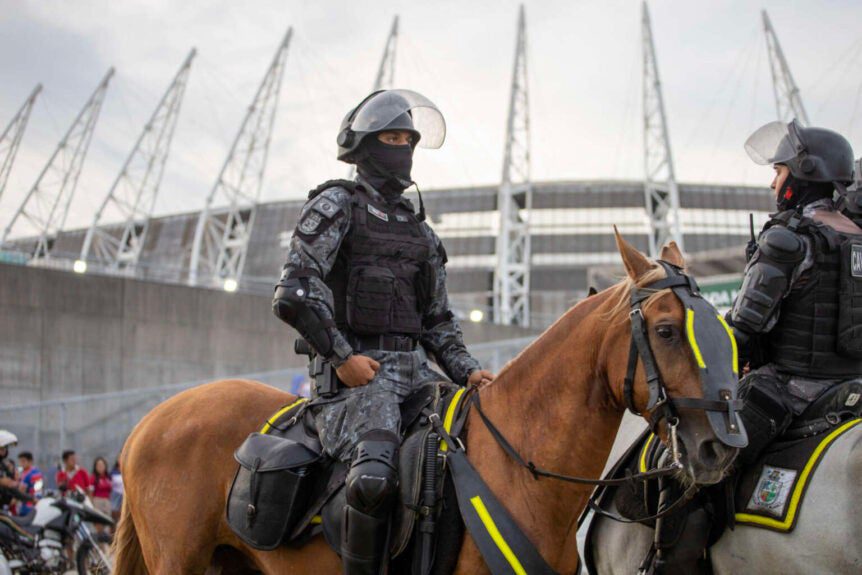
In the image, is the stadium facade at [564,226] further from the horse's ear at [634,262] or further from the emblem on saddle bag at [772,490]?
the horse's ear at [634,262]

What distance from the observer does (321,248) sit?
4.30 meters

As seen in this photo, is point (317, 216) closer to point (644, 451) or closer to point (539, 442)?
point (539, 442)

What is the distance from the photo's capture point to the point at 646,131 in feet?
162

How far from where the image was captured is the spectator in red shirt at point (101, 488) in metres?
14.9

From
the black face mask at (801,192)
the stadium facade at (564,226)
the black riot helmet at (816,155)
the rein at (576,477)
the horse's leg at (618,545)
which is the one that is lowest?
the horse's leg at (618,545)

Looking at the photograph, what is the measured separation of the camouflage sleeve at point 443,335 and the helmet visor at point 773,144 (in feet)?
6.12

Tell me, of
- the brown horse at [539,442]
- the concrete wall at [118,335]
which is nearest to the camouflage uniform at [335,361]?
the brown horse at [539,442]

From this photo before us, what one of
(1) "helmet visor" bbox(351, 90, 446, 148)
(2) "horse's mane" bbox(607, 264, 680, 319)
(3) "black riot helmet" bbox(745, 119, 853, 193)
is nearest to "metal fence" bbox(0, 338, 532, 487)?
(1) "helmet visor" bbox(351, 90, 446, 148)

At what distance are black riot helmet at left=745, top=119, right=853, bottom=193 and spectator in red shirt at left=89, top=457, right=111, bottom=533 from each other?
13.0 meters

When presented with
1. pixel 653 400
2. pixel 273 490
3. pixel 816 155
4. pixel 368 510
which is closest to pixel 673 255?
pixel 653 400

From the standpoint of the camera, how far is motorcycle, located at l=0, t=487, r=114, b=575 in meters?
10.9

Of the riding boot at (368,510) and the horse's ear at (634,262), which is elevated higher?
the horse's ear at (634,262)

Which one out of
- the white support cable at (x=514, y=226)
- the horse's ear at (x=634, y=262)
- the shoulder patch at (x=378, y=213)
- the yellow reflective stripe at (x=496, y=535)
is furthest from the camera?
the white support cable at (x=514, y=226)

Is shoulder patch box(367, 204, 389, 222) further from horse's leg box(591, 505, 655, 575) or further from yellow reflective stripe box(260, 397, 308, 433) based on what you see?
horse's leg box(591, 505, 655, 575)
